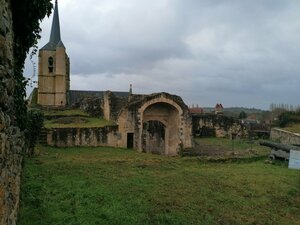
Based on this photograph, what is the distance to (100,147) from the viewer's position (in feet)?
72.1

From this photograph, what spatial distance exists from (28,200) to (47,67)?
3492 cm

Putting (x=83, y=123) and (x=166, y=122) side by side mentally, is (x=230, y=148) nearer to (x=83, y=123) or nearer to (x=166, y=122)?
(x=166, y=122)

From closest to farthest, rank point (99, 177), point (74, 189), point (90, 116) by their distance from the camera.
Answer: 1. point (74, 189)
2. point (99, 177)
3. point (90, 116)

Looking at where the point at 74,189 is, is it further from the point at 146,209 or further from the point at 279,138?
the point at 279,138

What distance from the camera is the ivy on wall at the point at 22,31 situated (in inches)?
218

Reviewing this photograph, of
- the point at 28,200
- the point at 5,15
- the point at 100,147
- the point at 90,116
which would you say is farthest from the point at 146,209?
the point at 90,116

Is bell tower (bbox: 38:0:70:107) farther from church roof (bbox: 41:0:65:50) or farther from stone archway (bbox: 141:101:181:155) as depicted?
stone archway (bbox: 141:101:181:155)

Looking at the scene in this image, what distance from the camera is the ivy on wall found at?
5547mm

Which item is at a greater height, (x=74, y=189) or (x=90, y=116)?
(x=90, y=116)

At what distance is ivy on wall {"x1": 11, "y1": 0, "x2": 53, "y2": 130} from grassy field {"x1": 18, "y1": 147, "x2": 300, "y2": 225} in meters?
3.09

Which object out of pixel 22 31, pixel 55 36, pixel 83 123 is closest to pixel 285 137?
pixel 83 123

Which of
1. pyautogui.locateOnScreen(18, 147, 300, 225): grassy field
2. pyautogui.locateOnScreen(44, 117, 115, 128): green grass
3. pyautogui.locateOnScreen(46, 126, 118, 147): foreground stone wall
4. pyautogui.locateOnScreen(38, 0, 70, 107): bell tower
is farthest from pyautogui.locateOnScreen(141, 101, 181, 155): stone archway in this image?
pyautogui.locateOnScreen(38, 0, 70, 107): bell tower

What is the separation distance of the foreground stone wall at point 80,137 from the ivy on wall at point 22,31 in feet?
50.2

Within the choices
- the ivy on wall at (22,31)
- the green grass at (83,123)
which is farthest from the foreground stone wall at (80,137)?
the ivy on wall at (22,31)
